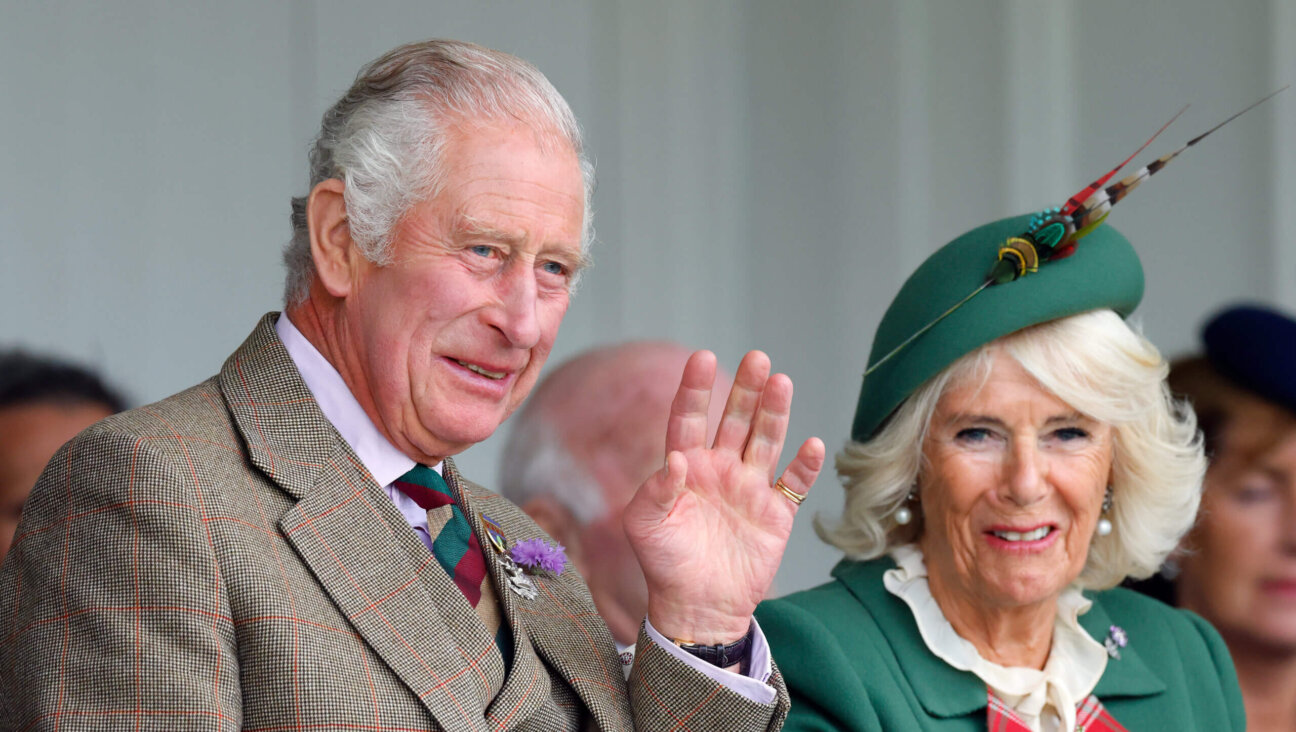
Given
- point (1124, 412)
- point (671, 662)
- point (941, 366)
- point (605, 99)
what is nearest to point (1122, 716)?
point (1124, 412)

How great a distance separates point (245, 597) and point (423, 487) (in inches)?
16.8

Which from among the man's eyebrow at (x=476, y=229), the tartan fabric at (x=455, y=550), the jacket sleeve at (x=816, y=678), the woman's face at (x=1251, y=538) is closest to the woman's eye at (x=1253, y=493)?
the woman's face at (x=1251, y=538)

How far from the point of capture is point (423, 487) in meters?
2.17

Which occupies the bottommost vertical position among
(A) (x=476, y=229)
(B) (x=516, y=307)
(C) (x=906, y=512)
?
(C) (x=906, y=512)

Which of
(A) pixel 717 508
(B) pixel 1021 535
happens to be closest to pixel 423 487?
(A) pixel 717 508

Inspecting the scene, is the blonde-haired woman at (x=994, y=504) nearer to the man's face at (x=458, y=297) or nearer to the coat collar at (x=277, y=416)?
the man's face at (x=458, y=297)

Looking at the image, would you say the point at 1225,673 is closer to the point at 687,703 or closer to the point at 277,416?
the point at 687,703

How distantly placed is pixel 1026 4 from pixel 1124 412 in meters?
2.77

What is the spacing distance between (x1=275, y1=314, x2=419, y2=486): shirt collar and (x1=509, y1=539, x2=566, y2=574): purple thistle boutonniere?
321 mm

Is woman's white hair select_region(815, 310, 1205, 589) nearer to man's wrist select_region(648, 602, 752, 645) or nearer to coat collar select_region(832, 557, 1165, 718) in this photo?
coat collar select_region(832, 557, 1165, 718)

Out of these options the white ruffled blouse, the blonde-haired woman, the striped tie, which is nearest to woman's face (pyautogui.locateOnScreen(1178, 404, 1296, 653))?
the blonde-haired woman

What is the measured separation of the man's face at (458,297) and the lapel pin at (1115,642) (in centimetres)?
156

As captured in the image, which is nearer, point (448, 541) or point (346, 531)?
point (346, 531)

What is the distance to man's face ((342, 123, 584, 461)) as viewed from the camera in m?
2.11
